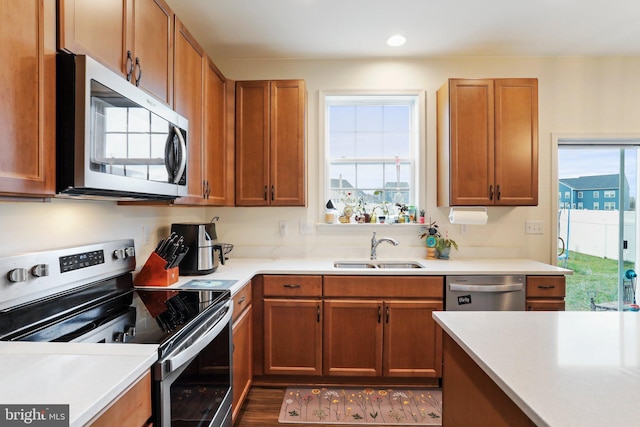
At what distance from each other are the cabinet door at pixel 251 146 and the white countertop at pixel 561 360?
1827 mm

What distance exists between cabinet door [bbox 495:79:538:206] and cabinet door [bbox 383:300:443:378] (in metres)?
1.16

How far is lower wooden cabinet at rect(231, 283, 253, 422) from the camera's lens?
1.96 m

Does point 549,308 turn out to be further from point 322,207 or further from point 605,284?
point 322,207

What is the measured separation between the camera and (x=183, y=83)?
1932 millimetres

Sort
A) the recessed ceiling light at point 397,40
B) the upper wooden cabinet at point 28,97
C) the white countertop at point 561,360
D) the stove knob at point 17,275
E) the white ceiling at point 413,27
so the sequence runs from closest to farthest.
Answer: the white countertop at point 561,360 → the upper wooden cabinet at point 28,97 → the stove knob at point 17,275 → the white ceiling at point 413,27 → the recessed ceiling light at point 397,40

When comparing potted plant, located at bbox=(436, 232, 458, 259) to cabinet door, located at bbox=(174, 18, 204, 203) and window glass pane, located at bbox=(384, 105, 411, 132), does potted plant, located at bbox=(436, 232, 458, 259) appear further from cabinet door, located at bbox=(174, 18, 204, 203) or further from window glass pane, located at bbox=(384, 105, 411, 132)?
cabinet door, located at bbox=(174, 18, 204, 203)

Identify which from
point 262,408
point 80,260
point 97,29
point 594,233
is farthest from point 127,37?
point 594,233

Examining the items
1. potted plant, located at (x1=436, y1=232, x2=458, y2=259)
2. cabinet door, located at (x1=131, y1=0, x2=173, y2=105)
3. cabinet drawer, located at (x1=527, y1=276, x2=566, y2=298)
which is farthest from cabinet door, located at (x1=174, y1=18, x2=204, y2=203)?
cabinet drawer, located at (x1=527, y1=276, x2=566, y2=298)

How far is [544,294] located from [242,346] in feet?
6.94

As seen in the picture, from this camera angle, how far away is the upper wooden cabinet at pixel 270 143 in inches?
107

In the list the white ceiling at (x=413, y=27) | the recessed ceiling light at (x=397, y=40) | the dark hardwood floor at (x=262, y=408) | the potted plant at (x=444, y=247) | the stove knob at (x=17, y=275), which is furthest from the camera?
the potted plant at (x=444, y=247)

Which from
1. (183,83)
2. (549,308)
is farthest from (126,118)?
(549,308)

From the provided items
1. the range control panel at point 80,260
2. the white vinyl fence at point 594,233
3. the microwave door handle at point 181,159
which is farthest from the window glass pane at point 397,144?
the range control panel at point 80,260

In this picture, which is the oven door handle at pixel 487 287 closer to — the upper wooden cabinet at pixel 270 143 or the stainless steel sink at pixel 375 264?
the stainless steel sink at pixel 375 264
